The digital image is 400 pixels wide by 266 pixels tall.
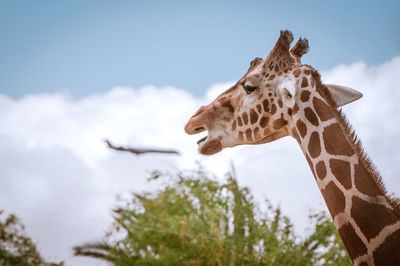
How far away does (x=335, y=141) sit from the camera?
3.54m

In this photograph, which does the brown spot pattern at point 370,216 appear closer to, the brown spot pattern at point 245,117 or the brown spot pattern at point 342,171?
the brown spot pattern at point 342,171

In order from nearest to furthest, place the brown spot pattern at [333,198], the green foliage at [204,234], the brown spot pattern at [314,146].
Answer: the brown spot pattern at [333,198] → the brown spot pattern at [314,146] → the green foliage at [204,234]

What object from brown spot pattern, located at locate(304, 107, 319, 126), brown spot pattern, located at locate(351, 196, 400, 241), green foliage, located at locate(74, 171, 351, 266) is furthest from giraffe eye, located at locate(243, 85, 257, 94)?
green foliage, located at locate(74, 171, 351, 266)

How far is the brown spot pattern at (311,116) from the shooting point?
3.68m

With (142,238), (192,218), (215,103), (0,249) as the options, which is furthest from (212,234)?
(215,103)

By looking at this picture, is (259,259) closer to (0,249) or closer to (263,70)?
(0,249)

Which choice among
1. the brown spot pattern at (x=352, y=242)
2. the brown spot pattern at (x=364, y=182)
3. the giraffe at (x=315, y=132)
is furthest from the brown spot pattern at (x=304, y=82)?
the brown spot pattern at (x=352, y=242)

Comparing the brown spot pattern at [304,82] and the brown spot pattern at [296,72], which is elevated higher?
the brown spot pattern at [296,72]

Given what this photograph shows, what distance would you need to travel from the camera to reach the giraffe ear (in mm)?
3920

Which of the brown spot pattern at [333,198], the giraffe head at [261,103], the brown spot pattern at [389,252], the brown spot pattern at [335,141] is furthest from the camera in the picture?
the giraffe head at [261,103]

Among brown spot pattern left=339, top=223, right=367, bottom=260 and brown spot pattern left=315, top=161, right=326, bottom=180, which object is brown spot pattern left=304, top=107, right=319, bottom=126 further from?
brown spot pattern left=339, top=223, right=367, bottom=260

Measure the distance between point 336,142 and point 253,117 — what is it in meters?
0.75

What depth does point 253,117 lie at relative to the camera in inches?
159

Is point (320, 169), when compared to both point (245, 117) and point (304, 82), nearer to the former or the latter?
point (304, 82)
